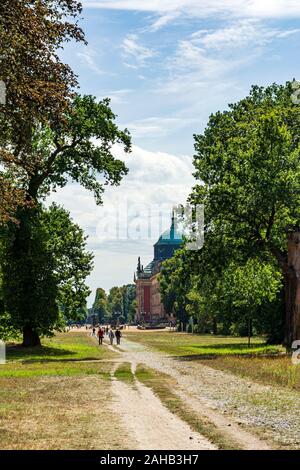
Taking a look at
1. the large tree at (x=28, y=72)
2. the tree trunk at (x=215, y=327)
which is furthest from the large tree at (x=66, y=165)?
the tree trunk at (x=215, y=327)

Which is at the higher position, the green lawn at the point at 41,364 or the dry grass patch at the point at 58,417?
the dry grass patch at the point at 58,417

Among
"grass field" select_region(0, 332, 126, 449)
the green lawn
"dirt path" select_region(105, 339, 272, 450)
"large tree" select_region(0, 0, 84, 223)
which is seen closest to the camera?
"dirt path" select_region(105, 339, 272, 450)

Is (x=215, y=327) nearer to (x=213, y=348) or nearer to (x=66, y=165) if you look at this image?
(x=213, y=348)

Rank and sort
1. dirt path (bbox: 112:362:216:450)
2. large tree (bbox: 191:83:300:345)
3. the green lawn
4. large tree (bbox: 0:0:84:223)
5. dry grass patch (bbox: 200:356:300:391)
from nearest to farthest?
dirt path (bbox: 112:362:216:450), large tree (bbox: 0:0:84:223), dry grass patch (bbox: 200:356:300:391), the green lawn, large tree (bbox: 191:83:300:345)

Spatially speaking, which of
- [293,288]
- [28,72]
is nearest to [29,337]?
[293,288]

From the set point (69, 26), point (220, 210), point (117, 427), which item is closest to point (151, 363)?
point (220, 210)

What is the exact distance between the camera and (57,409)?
1797 centimetres

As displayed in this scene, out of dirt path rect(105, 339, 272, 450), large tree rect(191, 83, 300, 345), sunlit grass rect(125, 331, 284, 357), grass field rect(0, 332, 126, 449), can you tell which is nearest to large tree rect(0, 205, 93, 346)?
sunlit grass rect(125, 331, 284, 357)

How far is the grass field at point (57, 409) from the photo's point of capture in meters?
13.1

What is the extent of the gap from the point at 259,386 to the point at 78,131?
1029 inches

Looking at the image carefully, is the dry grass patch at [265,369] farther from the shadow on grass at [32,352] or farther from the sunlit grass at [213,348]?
the shadow on grass at [32,352]

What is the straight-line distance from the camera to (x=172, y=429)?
14.1 meters

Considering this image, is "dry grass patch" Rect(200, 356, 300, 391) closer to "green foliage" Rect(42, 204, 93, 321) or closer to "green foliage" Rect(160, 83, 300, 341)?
"green foliage" Rect(160, 83, 300, 341)

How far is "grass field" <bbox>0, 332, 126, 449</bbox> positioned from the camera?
13.1 meters
